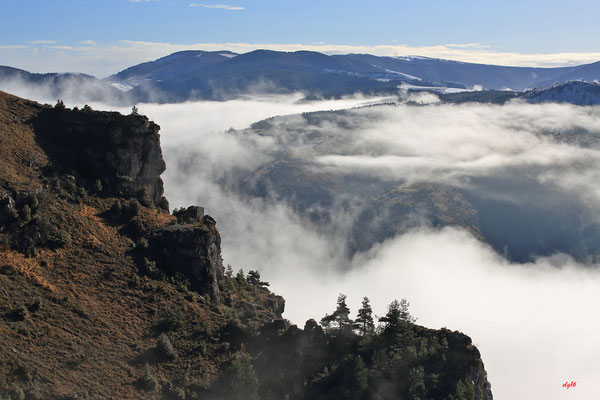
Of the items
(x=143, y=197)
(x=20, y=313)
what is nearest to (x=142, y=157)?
(x=143, y=197)

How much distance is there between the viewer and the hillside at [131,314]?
52.2 metres

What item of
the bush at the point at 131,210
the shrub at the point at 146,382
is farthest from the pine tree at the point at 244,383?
the bush at the point at 131,210

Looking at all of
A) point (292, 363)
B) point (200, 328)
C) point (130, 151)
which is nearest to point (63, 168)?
point (130, 151)

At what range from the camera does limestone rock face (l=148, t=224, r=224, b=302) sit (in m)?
68.1

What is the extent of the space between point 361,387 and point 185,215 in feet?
125

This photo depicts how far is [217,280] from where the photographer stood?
73812mm

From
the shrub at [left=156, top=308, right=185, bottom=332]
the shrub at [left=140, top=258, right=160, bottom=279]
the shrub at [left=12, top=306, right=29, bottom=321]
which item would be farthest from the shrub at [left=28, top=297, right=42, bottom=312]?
the shrub at [left=140, top=258, right=160, bottom=279]

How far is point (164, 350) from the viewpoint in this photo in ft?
189

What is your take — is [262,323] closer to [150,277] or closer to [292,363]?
[292,363]

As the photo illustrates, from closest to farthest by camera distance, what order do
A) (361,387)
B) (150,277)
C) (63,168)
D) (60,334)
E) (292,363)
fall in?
(60,334), (361,387), (292,363), (150,277), (63,168)

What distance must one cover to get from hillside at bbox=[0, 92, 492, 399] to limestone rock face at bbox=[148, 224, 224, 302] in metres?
0.17

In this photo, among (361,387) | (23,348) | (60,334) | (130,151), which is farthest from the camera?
(130,151)

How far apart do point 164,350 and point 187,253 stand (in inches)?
587

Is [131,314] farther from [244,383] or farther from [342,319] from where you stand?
[342,319]
